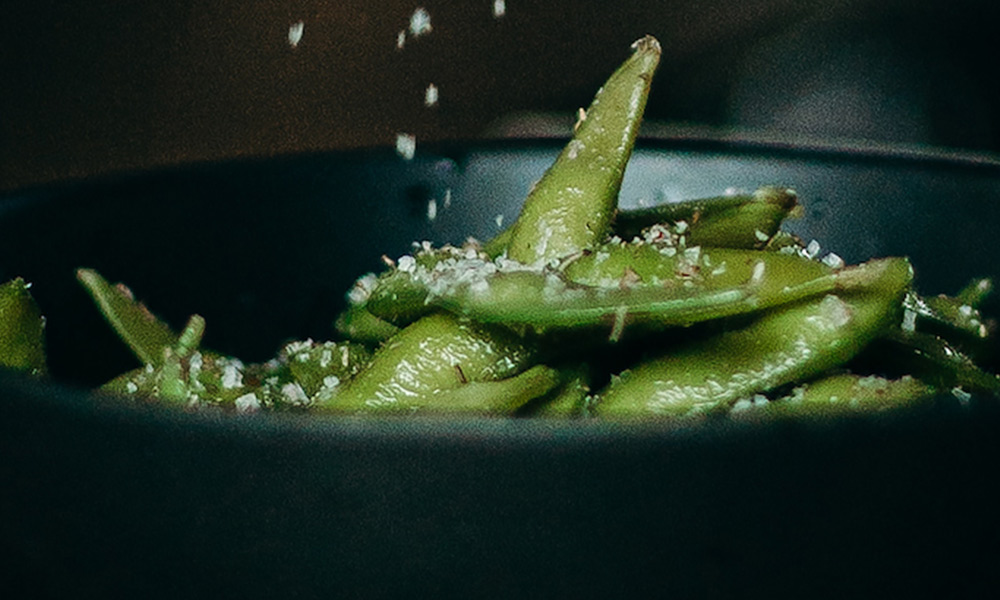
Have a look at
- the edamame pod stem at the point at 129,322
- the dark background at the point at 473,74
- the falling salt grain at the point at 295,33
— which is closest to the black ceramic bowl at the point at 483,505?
the edamame pod stem at the point at 129,322

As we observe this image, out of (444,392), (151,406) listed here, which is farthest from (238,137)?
(151,406)

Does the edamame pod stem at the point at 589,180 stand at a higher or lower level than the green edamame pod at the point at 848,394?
higher

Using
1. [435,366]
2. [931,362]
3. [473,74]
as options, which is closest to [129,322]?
[435,366]

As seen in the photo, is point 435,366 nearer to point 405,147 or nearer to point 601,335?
point 601,335

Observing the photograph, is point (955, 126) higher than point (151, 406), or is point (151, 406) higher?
point (955, 126)

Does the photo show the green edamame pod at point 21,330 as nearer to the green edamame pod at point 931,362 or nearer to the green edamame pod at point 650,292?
the green edamame pod at point 650,292

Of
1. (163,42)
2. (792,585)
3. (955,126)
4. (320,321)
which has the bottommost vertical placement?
(792,585)

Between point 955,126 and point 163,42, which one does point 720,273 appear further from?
point 955,126
